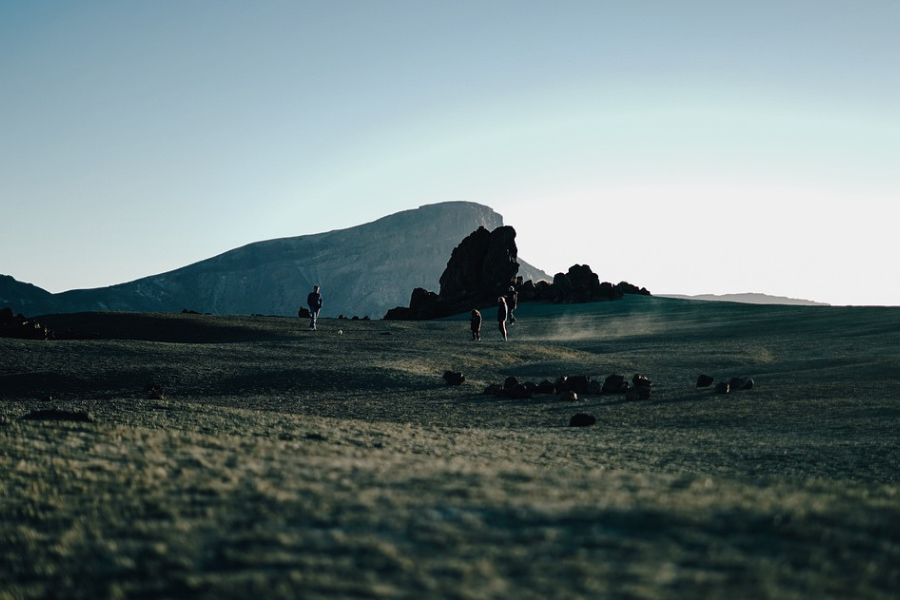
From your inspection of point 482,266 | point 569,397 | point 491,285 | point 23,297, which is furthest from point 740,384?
point 23,297

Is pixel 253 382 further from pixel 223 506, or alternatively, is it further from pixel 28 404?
pixel 223 506

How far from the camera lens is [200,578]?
2.63 meters

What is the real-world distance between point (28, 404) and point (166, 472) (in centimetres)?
822

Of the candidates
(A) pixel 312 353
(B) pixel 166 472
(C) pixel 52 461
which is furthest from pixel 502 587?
(A) pixel 312 353

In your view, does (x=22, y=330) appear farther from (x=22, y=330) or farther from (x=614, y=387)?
(x=614, y=387)

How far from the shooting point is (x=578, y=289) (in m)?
55.3

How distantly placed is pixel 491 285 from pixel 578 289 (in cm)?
961

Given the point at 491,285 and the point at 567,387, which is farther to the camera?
the point at 491,285

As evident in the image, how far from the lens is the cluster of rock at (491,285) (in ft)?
183

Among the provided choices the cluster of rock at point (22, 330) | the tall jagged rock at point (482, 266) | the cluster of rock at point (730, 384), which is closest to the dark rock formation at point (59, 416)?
the cluster of rock at point (730, 384)

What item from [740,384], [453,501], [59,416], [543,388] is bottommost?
[543,388]

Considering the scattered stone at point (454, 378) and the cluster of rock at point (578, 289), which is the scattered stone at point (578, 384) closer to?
the scattered stone at point (454, 378)

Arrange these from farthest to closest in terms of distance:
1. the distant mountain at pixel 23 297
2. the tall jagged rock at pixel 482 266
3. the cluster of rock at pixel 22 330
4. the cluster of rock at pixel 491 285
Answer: the distant mountain at pixel 23 297, the tall jagged rock at pixel 482 266, the cluster of rock at pixel 491 285, the cluster of rock at pixel 22 330

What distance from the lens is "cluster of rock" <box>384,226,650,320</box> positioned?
55.9 m
